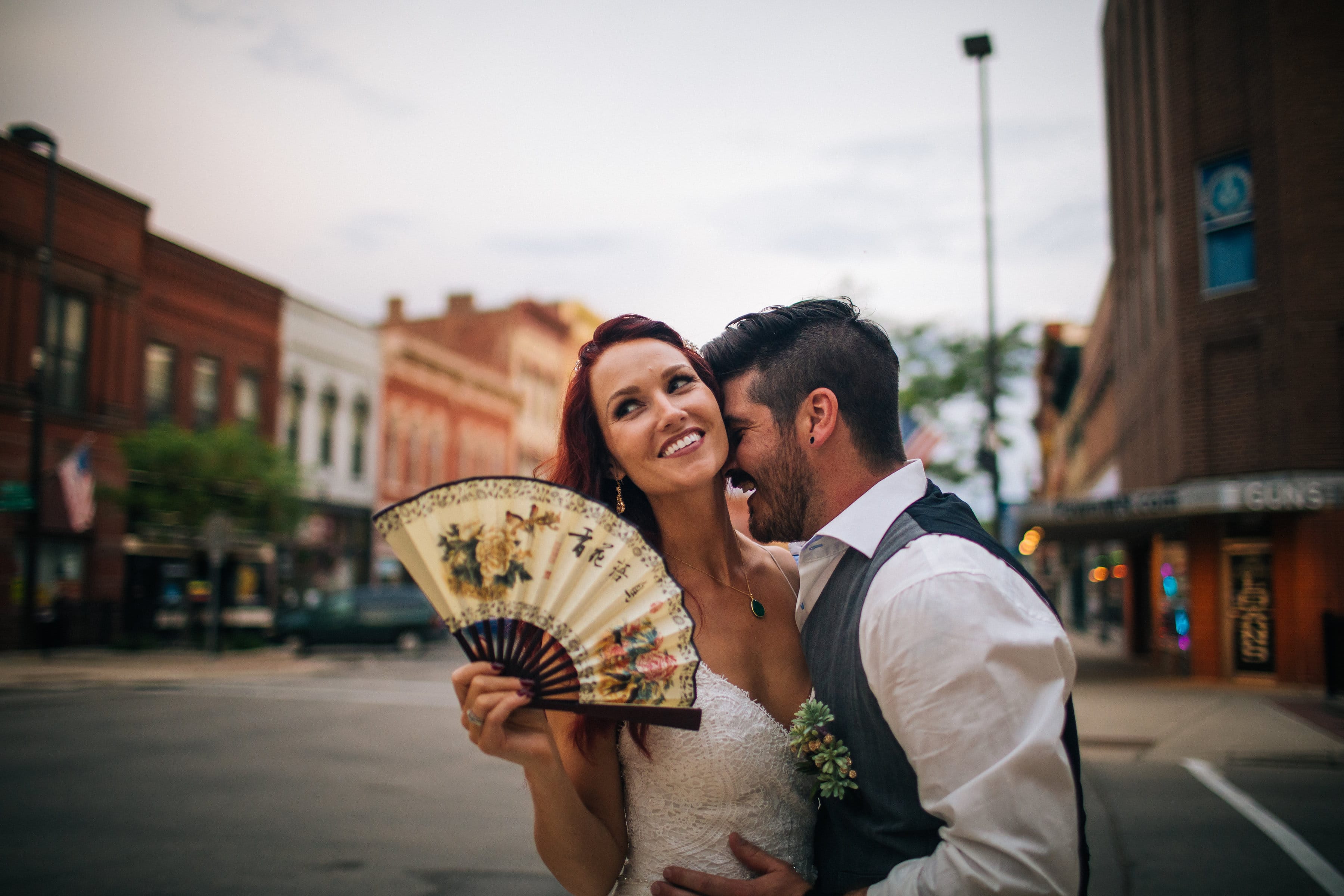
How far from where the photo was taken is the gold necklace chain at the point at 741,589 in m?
2.74

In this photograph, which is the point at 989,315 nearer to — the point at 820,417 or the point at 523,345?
the point at 820,417

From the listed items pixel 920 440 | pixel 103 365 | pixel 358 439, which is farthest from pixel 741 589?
pixel 358 439

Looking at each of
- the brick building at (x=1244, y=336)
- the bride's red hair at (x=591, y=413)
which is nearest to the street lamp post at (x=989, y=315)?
the brick building at (x=1244, y=336)

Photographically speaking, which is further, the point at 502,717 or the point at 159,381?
the point at 159,381

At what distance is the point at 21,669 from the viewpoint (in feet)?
57.3

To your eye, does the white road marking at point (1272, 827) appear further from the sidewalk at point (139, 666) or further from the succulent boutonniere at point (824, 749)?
the sidewalk at point (139, 666)

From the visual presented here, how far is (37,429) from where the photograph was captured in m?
19.8

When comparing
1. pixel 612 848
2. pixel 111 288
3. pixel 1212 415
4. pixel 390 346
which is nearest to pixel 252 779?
pixel 612 848

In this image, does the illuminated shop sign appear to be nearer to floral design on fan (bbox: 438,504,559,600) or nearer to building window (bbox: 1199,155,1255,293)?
building window (bbox: 1199,155,1255,293)

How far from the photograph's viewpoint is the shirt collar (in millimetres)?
2018

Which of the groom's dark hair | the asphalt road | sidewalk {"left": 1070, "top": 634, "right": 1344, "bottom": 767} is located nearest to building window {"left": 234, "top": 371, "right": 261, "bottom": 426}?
the asphalt road

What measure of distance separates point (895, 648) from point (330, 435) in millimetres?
33227

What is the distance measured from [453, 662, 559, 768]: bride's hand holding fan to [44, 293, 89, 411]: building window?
2484 cm

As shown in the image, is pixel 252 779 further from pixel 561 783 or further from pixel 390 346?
pixel 390 346
